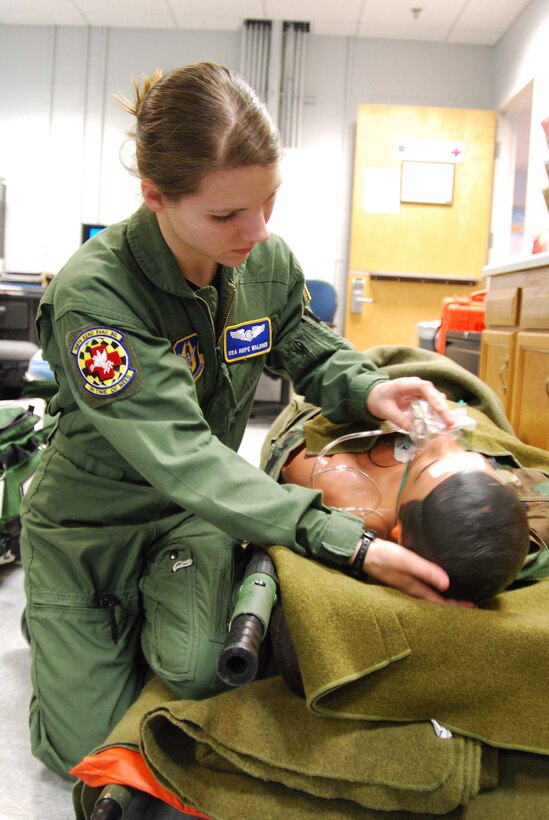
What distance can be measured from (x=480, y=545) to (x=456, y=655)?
0.46 feet

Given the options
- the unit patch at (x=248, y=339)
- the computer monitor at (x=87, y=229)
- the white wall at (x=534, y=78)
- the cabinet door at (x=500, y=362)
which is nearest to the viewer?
the unit patch at (x=248, y=339)

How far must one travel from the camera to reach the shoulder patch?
3.16 ft

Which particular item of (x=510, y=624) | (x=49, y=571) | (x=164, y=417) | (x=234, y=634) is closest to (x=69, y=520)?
(x=49, y=571)

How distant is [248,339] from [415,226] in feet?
12.3

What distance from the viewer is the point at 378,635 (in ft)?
2.64

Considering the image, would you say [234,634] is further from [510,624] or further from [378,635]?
[510,624]

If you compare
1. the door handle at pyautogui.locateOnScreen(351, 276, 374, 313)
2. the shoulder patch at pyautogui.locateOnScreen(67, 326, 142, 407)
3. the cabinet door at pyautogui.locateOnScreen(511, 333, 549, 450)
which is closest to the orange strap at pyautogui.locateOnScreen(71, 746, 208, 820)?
the shoulder patch at pyautogui.locateOnScreen(67, 326, 142, 407)

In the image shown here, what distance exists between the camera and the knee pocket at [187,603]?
1.04m

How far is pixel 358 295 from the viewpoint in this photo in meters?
4.76

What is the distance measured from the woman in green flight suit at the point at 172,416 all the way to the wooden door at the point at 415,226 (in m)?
3.49

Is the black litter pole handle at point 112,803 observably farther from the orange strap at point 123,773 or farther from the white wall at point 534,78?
the white wall at point 534,78

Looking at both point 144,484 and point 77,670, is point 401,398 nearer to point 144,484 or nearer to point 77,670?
point 144,484

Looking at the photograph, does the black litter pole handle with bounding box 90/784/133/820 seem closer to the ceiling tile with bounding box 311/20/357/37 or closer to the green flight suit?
the green flight suit

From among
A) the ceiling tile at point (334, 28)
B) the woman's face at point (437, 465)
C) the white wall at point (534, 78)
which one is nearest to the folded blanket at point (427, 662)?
the woman's face at point (437, 465)
